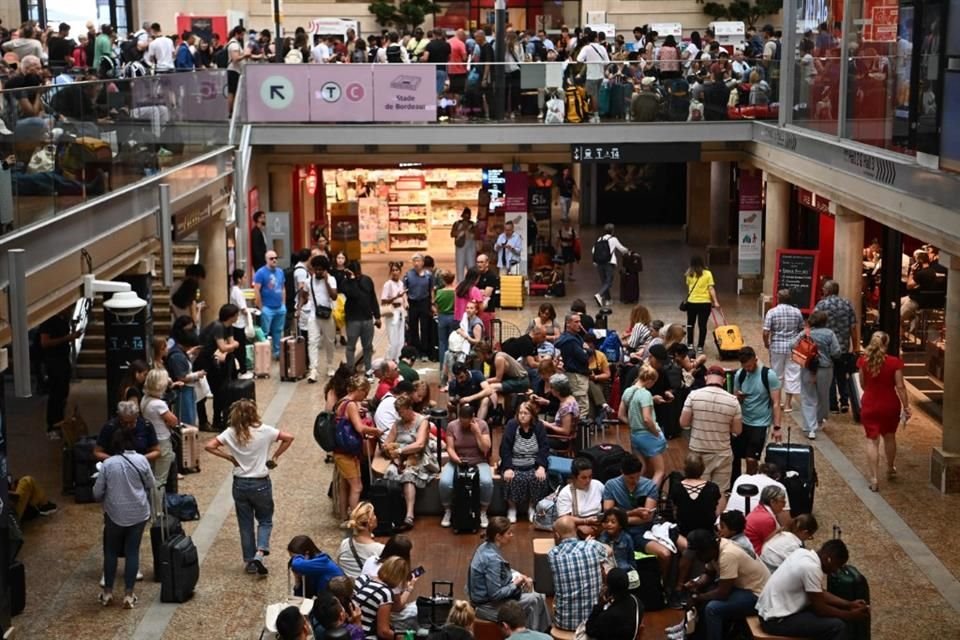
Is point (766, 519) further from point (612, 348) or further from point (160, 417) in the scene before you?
point (612, 348)

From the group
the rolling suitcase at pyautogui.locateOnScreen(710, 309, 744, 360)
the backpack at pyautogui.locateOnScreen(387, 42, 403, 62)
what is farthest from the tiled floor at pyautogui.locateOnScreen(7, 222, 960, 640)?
the backpack at pyautogui.locateOnScreen(387, 42, 403, 62)

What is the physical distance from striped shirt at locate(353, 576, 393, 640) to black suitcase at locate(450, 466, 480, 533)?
3136 millimetres

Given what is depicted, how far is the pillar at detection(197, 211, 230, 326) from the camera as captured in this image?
2386 centimetres

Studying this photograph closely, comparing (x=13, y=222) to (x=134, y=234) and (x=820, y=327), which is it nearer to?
(x=134, y=234)

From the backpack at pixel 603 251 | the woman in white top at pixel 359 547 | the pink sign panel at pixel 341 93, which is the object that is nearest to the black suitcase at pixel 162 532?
the woman in white top at pixel 359 547

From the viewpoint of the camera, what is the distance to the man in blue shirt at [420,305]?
21875 mm

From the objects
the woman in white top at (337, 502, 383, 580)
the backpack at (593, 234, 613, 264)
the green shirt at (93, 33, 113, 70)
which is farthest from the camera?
the backpack at (593, 234, 613, 264)

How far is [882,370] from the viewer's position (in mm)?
15703

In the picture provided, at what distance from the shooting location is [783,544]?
11.5 meters

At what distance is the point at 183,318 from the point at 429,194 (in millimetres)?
17742

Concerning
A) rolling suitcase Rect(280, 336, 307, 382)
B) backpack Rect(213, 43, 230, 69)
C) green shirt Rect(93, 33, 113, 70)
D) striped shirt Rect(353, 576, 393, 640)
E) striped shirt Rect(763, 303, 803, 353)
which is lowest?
rolling suitcase Rect(280, 336, 307, 382)

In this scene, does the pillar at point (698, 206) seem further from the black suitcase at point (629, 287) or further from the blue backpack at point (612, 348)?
the blue backpack at point (612, 348)

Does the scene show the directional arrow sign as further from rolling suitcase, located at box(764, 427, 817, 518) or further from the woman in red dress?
rolling suitcase, located at box(764, 427, 817, 518)

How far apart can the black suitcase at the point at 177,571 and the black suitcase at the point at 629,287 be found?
51.0ft
